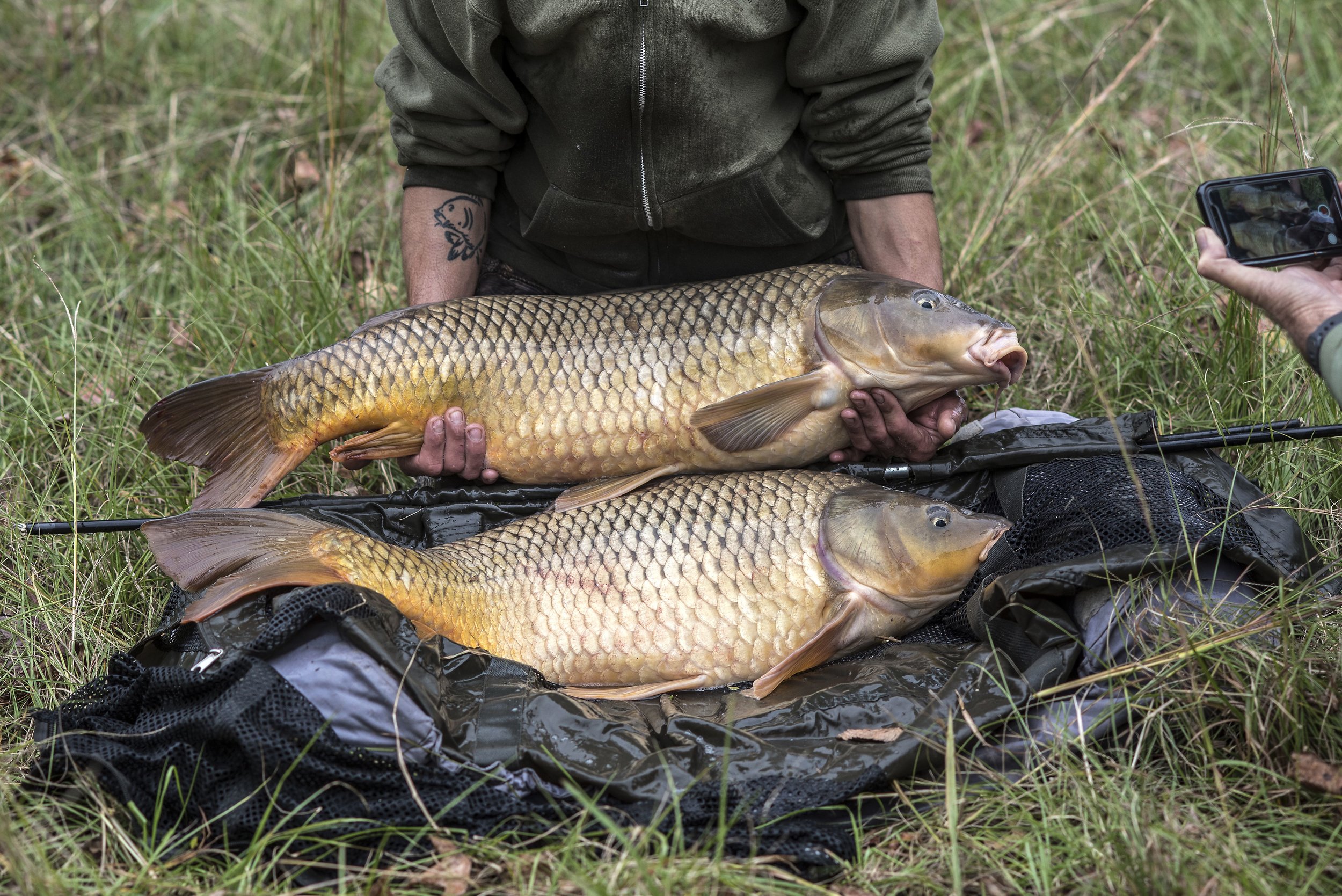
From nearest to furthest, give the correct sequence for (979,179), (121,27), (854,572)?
(854,572) → (979,179) → (121,27)

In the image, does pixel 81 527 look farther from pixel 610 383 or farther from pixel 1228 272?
pixel 1228 272

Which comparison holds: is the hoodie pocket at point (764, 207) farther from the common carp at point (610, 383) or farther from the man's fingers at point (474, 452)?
the man's fingers at point (474, 452)

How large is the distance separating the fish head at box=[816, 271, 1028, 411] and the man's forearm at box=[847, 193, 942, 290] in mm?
296

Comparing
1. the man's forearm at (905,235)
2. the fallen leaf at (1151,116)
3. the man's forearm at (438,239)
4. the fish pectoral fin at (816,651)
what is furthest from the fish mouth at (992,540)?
the fallen leaf at (1151,116)

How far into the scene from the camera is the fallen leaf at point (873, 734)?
65.9 inches

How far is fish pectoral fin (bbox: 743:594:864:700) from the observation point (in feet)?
6.06

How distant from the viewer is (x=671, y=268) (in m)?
2.55

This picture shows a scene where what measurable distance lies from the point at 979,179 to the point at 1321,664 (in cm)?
207

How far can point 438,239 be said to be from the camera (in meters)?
2.52

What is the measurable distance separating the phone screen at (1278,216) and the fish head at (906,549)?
0.61 m

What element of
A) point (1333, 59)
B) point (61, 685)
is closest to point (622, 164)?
point (61, 685)

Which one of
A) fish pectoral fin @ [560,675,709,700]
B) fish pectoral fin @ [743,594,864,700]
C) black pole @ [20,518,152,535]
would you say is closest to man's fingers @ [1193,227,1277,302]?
fish pectoral fin @ [743,594,864,700]

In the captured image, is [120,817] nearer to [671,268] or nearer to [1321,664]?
[671,268]

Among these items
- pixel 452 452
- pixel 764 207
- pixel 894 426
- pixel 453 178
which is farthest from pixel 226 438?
pixel 894 426
